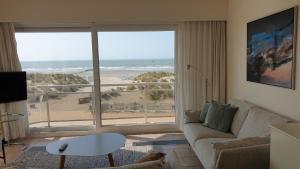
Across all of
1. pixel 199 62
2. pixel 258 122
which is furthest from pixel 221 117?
pixel 199 62

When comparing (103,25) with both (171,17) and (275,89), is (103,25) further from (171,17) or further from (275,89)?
(275,89)

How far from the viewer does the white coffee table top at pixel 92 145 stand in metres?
3.10

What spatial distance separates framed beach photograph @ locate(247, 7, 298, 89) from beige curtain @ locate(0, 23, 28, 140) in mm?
4024

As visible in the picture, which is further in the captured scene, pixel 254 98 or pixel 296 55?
pixel 254 98

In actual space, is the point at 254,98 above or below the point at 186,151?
above

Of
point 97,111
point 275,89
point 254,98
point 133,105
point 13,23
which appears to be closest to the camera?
point 275,89

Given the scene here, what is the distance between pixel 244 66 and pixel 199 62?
1.00 m

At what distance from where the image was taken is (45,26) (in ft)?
16.1

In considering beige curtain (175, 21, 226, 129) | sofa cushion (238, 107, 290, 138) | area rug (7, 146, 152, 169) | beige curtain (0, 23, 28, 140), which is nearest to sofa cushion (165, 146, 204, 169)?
sofa cushion (238, 107, 290, 138)

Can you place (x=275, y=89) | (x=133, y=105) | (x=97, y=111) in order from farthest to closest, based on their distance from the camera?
1. (x=133, y=105)
2. (x=97, y=111)
3. (x=275, y=89)

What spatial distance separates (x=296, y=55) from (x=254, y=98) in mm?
1167

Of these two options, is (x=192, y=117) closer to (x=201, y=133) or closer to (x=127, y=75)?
(x=201, y=133)

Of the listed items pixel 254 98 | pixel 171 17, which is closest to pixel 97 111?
pixel 171 17

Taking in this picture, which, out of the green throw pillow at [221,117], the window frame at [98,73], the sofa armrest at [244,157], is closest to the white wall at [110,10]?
the window frame at [98,73]
